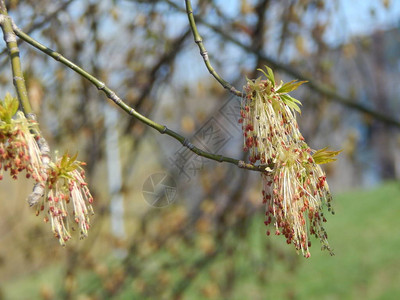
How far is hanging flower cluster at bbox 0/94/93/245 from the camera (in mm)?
1148

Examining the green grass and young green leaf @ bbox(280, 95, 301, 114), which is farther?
the green grass

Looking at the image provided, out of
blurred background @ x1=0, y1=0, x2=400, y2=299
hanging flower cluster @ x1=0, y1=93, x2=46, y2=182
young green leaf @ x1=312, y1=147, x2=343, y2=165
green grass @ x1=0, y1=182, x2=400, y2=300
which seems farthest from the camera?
green grass @ x1=0, y1=182, x2=400, y2=300

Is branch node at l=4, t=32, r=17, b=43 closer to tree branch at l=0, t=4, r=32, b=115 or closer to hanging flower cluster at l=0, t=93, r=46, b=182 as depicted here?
tree branch at l=0, t=4, r=32, b=115

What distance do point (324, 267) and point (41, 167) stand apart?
5.78 metres

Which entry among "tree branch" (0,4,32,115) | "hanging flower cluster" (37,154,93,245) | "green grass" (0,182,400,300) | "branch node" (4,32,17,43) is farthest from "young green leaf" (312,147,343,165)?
"green grass" (0,182,400,300)

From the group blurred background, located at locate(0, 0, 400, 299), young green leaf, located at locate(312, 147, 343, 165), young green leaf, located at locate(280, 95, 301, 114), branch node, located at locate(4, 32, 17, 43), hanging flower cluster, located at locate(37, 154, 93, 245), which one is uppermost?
blurred background, located at locate(0, 0, 400, 299)

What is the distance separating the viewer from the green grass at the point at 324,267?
4.47 meters

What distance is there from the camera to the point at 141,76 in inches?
163

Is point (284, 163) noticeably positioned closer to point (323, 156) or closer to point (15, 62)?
point (323, 156)

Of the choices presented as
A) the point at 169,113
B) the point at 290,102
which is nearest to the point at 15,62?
the point at 290,102

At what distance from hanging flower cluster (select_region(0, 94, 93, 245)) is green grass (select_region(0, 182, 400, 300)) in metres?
3.09

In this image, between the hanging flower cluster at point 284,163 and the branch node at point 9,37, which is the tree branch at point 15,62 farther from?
the hanging flower cluster at point 284,163

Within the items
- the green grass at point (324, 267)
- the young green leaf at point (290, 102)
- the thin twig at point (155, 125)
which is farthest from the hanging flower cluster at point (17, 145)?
the green grass at point (324, 267)

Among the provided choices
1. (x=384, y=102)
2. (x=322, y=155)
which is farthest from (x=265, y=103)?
(x=384, y=102)
